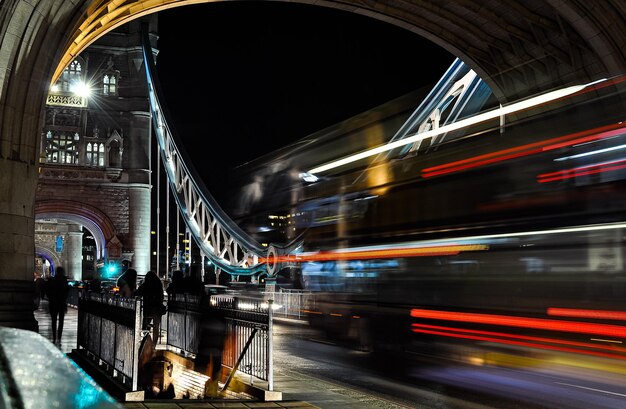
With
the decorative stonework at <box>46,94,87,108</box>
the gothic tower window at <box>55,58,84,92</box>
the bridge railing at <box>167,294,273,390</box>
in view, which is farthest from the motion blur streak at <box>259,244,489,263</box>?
the gothic tower window at <box>55,58,84,92</box>

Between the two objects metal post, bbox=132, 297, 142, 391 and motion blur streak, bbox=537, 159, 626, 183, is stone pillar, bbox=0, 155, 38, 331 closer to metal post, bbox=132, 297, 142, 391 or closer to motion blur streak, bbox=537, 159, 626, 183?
metal post, bbox=132, 297, 142, 391

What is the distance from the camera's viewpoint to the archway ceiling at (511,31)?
16.7 m

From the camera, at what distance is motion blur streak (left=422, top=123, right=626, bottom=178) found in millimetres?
7723

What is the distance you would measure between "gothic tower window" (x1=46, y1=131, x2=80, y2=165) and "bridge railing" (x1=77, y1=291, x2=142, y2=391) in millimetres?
35576

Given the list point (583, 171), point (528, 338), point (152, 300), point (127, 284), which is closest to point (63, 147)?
point (127, 284)

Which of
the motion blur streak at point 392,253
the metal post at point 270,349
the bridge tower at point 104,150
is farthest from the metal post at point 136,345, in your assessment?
the bridge tower at point 104,150

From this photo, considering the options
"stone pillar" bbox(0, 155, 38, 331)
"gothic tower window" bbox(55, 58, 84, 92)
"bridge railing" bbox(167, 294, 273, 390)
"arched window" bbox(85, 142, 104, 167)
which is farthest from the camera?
"arched window" bbox(85, 142, 104, 167)

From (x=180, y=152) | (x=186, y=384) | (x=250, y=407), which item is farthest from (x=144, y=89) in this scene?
(x=250, y=407)

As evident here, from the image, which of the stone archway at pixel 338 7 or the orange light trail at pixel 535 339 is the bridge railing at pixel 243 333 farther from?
the stone archway at pixel 338 7

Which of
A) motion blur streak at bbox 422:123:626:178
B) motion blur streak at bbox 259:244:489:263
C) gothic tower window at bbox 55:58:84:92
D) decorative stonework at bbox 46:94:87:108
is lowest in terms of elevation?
motion blur streak at bbox 259:244:489:263

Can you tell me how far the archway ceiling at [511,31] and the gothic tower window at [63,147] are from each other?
30.4 m

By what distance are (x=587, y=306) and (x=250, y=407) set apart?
3714mm

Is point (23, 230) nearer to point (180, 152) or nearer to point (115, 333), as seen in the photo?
point (115, 333)

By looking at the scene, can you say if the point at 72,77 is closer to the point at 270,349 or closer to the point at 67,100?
the point at 67,100
